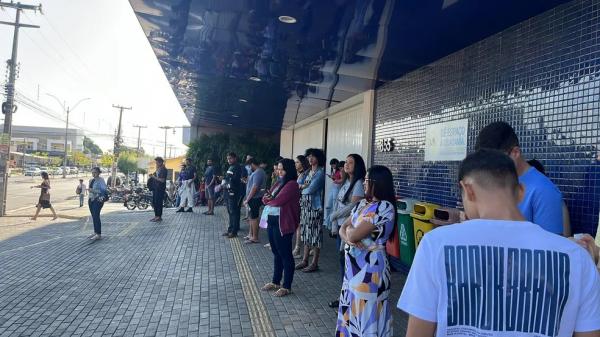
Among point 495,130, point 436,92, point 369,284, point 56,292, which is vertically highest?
point 436,92

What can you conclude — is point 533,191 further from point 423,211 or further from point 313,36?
point 313,36

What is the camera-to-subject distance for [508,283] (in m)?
1.24

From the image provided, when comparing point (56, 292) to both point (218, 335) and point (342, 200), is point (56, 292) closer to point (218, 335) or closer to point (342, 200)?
point (218, 335)

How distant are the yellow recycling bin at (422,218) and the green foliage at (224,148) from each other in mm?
12669

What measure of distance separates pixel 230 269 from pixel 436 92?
408 cm

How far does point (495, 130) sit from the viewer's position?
226 centimetres

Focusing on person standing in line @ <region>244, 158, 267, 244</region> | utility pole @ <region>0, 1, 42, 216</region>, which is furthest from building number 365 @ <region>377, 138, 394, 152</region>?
utility pole @ <region>0, 1, 42, 216</region>

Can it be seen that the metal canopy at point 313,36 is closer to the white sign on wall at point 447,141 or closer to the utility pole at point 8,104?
the white sign on wall at point 447,141

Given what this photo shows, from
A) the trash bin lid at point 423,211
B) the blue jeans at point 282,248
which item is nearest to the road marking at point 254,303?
the blue jeans at point 282,248

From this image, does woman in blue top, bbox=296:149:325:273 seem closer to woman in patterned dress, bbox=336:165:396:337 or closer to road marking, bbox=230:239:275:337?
road marking, bbox=230:239:275:337

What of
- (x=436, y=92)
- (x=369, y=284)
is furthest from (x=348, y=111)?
(x=369, y=284)

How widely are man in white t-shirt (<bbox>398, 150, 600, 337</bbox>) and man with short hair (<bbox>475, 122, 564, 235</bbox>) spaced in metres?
0.85

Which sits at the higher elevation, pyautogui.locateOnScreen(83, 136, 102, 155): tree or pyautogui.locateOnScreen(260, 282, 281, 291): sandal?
pyautogui.locateOnScreen(83, 136, 102, 155): tree

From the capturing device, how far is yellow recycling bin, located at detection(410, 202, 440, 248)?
486 centimetres
